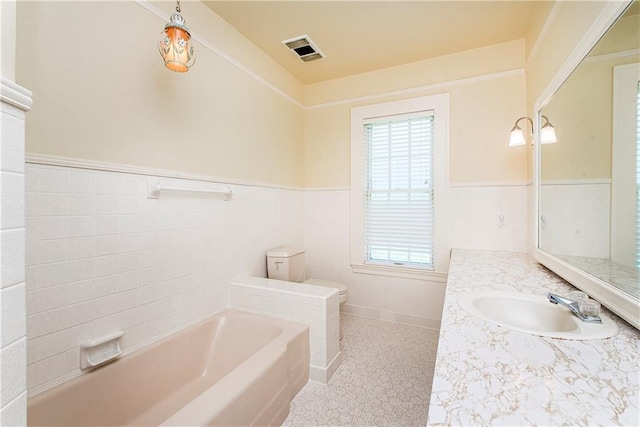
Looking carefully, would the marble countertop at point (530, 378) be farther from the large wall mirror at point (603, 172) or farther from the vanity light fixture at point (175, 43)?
the vanity light fixture at point (175, 43)

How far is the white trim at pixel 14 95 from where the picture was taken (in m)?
0.57

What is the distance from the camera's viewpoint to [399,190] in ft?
9.15

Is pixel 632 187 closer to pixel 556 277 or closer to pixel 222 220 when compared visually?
pixel 556 277

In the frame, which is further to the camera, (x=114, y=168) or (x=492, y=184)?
(x=492, y=184)

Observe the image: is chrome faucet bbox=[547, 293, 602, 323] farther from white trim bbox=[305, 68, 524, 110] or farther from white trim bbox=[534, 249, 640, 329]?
white trim bbox=[305, 68, 524, 110]

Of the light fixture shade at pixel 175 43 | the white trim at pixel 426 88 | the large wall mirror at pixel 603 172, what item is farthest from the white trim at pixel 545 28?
the light fixture shade at pixel 175 43

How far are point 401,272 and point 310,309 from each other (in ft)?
4.16

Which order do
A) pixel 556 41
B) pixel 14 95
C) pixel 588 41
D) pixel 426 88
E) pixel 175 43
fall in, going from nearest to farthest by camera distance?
1. pixel 14 95
2. pixel 588 41
3. pixel 175 43
4. pixel 556 41
5. pixel 426 88

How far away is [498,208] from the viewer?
2.41m

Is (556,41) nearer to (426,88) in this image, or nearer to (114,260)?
(426,88)

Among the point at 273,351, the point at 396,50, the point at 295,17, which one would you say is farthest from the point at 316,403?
the point at 396,50

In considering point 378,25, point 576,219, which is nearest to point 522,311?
point 576,219

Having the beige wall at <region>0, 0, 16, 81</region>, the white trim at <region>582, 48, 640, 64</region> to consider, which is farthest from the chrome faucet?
the beige wall at <region>0, 0, 16, 81</region>

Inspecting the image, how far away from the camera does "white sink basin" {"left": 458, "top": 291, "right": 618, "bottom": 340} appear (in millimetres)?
1033
